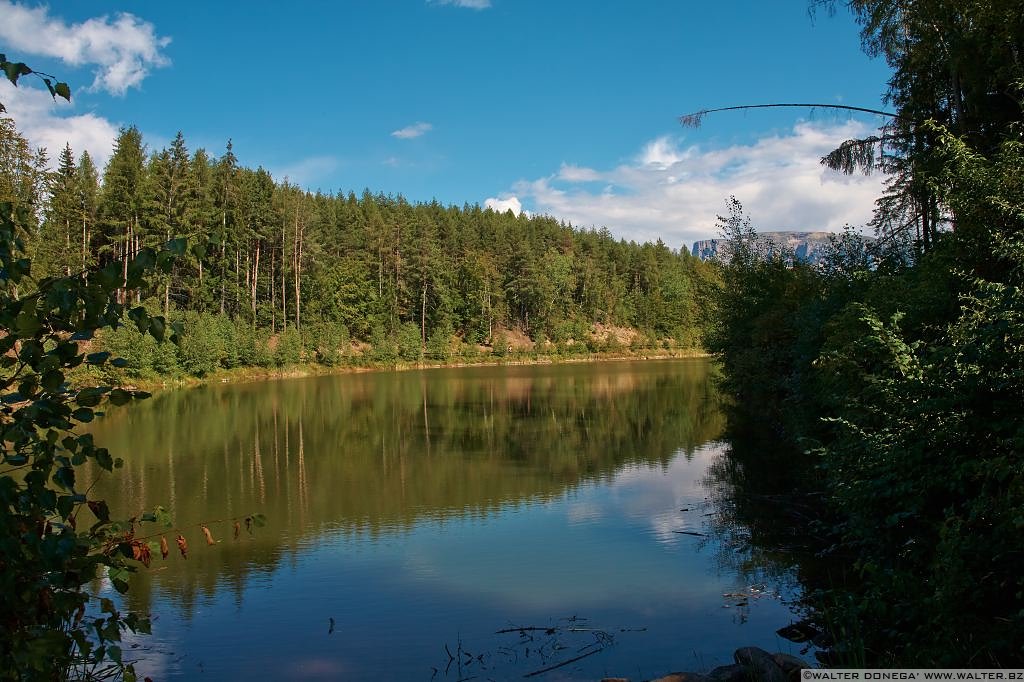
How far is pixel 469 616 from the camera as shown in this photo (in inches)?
360

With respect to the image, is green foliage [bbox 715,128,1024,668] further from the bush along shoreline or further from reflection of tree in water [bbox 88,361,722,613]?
the bush along shoreline

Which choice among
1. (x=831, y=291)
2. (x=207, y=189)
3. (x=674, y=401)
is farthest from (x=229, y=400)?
(x=831, y=291)

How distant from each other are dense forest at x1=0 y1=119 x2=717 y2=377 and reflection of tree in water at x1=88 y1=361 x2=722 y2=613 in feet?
21.0

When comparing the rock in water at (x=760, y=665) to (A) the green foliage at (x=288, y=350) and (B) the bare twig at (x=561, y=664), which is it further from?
(A) the green foliage at (x=288, y=350)

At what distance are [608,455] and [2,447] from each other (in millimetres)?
19110

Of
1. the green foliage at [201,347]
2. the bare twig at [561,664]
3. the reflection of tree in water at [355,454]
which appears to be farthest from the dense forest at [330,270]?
the bare twig at [561,664]

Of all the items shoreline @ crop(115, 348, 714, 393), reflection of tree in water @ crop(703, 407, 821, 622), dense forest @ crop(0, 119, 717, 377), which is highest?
dense forest @ crop(0, 119, 717, 377)

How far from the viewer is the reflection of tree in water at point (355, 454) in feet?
44.1

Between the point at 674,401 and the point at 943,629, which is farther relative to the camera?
the point at 674,401

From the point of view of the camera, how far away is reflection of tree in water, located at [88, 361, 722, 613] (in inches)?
529

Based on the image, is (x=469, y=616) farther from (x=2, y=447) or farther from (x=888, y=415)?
(x=2, y=447)

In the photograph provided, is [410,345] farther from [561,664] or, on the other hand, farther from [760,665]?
[760,665]

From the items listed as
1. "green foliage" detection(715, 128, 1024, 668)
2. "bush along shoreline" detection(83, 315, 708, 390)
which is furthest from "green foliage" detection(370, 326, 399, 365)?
"green foliage" detection(715, 128, 1024, 668)

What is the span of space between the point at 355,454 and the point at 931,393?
57.4 ft
